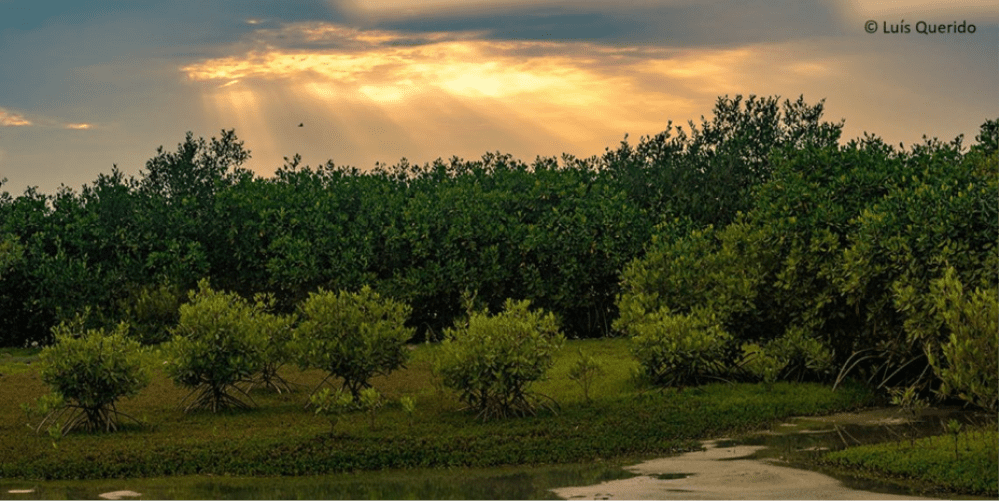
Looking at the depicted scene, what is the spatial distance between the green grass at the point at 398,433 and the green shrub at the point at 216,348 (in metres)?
0.55

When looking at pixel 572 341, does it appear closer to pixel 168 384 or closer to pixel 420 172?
pixel 420 172

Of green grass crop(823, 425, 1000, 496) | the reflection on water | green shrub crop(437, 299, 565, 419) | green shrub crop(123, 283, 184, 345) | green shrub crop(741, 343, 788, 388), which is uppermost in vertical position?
green shrub crop(123, 283, 184, 345)

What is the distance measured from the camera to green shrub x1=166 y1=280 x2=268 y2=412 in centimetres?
1788

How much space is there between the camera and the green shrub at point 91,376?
16.7 meters

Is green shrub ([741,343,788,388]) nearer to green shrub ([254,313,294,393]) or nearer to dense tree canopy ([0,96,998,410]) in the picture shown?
dense tree canopy ([0,96,998,410])

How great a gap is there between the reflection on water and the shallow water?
0.04ft

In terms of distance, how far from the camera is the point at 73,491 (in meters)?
14.0

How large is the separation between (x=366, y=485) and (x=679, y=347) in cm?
702

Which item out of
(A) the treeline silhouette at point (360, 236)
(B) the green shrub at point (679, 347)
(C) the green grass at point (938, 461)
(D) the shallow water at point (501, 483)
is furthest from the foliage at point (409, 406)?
(A) the treeline silhouette at point (360, 236)

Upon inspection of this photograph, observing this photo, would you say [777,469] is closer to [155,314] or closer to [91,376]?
[91,376]

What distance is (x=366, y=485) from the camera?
14.1 m

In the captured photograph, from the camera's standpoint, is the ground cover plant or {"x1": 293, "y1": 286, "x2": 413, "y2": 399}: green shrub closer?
{"x1": 293, "y1": 286, "x2": 413, "y2": 399}: green shrub

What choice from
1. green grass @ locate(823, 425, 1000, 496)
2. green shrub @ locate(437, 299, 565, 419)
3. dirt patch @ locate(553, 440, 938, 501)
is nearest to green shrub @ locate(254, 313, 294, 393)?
green shrub @ locate(437, 299, 565, 419)

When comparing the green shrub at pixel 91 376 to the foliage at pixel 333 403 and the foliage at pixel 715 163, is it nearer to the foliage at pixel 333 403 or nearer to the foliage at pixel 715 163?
the foliage at pixel 333 403
